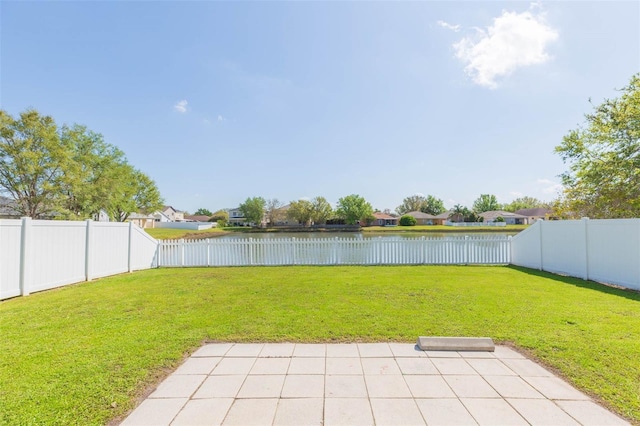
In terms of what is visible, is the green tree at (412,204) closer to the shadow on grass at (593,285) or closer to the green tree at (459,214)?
the green tree at (459,214)

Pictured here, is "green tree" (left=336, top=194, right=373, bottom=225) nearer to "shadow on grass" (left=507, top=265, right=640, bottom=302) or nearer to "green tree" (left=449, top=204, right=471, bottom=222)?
"green tree" (left=449, top=204, right=471, bottom=222)

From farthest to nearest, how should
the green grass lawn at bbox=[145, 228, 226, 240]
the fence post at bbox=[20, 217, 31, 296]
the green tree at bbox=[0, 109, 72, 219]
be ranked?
the green grass lawn at bbox=[145, 228, 226, 240] < the green tree at bbox=[0, 109, 72, 219] < the fence post at bbox=[20, 217, 31, 296]

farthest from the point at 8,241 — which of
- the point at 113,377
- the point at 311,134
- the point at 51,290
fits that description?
the point at 311,134

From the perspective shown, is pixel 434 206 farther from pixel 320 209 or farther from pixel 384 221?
pixel 320 209

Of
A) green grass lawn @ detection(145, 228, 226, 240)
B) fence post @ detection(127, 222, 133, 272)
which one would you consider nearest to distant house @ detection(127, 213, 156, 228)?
green grass lawn @ detection(145, 228, 226, 240)

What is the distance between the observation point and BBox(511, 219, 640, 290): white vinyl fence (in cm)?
567

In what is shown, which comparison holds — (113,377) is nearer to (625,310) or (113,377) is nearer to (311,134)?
(625,310)

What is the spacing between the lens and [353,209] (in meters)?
48.6

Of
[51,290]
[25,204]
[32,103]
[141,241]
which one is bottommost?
[51,290]

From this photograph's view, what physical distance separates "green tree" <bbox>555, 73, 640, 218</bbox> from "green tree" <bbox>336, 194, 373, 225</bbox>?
37.7 meters

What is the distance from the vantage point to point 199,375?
2.52 m

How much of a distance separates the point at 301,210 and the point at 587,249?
4255 cm

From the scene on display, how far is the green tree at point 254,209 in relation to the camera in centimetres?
5034

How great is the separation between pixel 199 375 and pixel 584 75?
14047 millimetres
